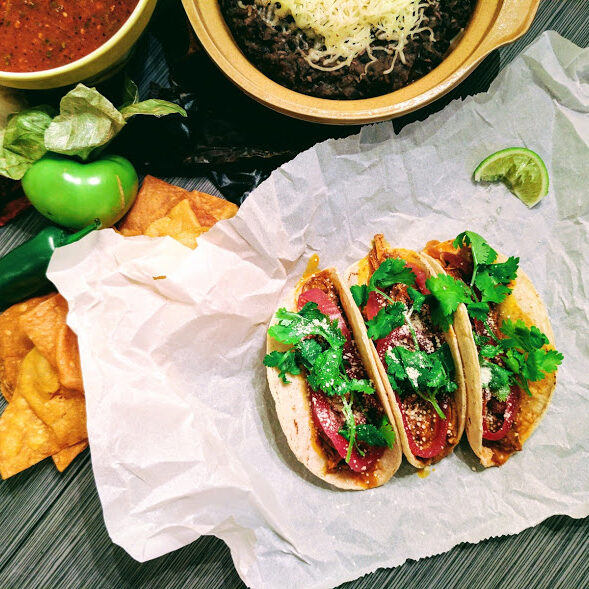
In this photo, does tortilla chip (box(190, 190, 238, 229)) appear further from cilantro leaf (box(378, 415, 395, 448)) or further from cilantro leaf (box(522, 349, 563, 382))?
cilantro leaf (box(522, 349, 563, 382))

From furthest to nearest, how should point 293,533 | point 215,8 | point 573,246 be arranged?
point 573,246
point 293,533
point 215,8

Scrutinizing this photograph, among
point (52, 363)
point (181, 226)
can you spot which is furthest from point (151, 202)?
point (52, 363)

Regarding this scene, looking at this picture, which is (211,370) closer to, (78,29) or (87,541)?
(87,541)

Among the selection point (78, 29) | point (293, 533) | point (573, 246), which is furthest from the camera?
point (573, 246)

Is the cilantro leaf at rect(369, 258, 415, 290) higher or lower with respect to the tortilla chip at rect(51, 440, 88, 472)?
higher

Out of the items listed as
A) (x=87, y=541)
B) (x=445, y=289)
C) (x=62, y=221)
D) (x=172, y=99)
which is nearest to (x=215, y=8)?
(x=172, y=99)

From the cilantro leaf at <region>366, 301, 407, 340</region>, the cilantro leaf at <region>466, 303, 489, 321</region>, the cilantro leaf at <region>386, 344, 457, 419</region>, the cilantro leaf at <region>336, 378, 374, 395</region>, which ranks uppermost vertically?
the cilantro leaf at <region>466, 303, 489, 321</region>

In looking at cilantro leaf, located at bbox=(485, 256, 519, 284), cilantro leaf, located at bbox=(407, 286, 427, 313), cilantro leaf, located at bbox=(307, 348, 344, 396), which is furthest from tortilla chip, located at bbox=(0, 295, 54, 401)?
cilantro leaf, located at bbox=(485, 256, 519, 284)
